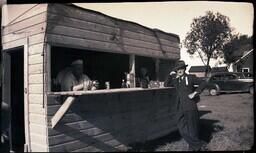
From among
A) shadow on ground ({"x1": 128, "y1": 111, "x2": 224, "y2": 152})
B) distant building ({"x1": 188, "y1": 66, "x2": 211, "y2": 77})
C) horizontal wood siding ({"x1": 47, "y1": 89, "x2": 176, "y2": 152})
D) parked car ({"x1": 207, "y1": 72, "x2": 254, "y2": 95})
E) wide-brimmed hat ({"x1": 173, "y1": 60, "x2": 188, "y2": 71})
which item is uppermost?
wide-brimmed hat ({"x1": 173, "y1": 60, "x2": 188, "y2": 71})

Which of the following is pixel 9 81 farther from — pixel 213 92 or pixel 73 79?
pixel 213 92

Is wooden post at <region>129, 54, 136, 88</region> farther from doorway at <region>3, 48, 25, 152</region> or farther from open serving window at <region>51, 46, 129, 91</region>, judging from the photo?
doorway at <region>3, 48, 25, 152</region>

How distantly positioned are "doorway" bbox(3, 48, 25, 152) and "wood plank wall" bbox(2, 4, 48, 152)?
0.54 ft

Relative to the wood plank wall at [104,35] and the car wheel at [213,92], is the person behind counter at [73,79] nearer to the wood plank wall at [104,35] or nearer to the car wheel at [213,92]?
the wood plank wall at [104,35]

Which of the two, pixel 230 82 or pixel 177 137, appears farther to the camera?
pixel 177 137

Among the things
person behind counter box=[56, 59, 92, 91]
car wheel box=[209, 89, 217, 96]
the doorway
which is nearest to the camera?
Result: the doorway

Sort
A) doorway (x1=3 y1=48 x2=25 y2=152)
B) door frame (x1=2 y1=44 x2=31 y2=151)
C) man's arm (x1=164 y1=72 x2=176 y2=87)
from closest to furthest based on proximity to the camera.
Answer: door frame (x1=2 y1=44 x2=31 y2=151) < doorway (x1=3 y1=48 x2=25 y2=152) < man's arm (x1=164 y1=72 x2=176 y2=87)

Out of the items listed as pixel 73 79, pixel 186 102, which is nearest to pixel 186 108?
pixel 186 102

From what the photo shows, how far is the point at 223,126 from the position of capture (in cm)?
422

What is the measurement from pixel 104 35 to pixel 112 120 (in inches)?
37.3

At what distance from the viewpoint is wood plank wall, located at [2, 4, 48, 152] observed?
3.03m

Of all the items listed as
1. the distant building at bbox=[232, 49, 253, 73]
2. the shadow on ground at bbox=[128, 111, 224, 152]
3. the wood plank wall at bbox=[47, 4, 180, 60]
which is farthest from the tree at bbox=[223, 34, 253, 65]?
the shadow on ground at bbox=[128, 111, 224, 152]

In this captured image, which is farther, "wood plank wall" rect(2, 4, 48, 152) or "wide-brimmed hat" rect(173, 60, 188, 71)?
"wide-brimmed hat" rect(173, 60, 188, 71)

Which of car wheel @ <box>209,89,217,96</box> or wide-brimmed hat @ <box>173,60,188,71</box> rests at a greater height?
wide-brimmed hat @ <box>173,60,188,71</box>
